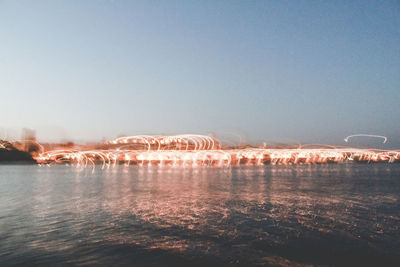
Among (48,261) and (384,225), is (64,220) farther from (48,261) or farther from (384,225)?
(384,225)

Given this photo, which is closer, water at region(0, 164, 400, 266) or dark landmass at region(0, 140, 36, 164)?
water at region(0, 164, 400, 266)

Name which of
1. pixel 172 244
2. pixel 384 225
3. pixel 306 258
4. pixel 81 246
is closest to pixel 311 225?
pixel 384 225

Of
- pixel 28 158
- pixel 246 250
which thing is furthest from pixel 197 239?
pixel 28 158

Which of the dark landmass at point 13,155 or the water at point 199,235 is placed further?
the dark landmass at point 13,155

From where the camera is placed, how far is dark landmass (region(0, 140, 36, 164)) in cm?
13712

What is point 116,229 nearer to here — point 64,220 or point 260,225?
point 64,220

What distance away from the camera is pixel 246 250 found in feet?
34.1

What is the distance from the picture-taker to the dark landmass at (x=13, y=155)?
13712cm

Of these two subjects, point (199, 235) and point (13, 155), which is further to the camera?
point (13, 155)

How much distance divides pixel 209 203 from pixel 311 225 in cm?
837

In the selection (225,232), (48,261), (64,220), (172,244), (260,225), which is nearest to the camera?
(48,261)

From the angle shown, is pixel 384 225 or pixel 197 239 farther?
pixel 384 225

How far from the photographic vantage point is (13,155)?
138875 millimetres

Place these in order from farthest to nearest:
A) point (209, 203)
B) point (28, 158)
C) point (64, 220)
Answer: point (28, 158), point (209, 203), point (64, 220)
